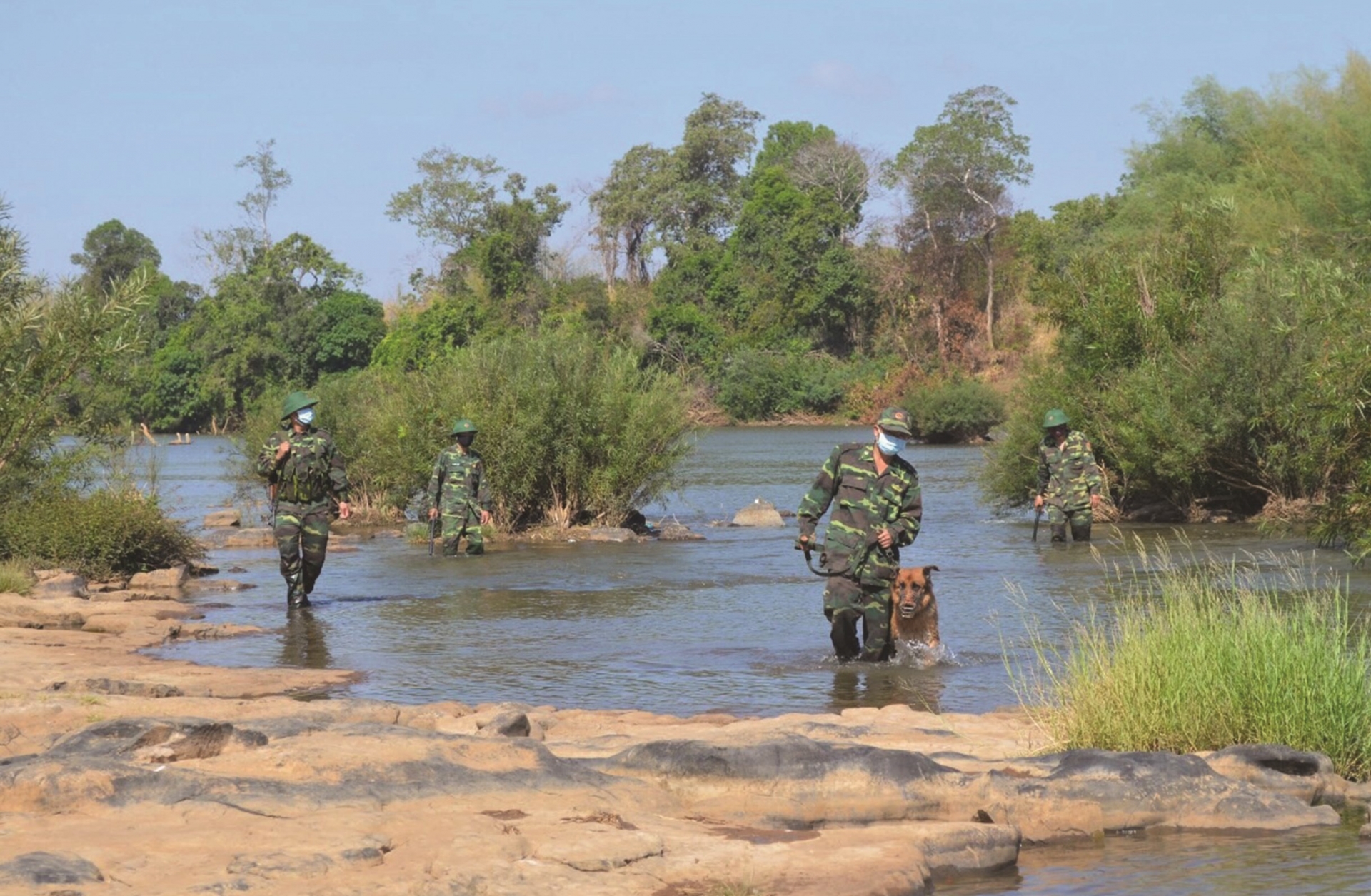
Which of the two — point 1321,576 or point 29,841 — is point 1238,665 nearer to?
point 29,841

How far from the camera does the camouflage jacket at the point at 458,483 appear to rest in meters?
21.3

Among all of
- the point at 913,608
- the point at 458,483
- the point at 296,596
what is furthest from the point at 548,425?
the point at 913,608

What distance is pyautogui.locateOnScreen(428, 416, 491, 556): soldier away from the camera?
69.5ft

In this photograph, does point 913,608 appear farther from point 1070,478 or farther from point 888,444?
point 1070,478

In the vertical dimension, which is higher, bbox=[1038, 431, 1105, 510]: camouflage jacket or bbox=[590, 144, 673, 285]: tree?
bbox=[590, 144, 673, 285]: tree

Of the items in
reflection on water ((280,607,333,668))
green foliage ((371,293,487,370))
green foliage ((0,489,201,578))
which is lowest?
reflection on water ((280,607,333,668))

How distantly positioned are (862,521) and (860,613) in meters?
0.76

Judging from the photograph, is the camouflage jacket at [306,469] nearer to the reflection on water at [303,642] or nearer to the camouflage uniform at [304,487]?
the camouflage uniform at [304,487]

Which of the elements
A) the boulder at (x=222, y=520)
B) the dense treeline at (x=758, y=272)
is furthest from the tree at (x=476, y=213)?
the boulder at (x=222, y=520)

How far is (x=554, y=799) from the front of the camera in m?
7.02

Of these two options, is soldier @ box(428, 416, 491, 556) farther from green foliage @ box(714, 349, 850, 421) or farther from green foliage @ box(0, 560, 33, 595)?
green foliage @ box(714, 349, 850, 421)

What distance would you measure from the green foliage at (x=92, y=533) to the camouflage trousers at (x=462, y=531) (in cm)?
352

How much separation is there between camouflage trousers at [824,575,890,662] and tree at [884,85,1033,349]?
240 ft

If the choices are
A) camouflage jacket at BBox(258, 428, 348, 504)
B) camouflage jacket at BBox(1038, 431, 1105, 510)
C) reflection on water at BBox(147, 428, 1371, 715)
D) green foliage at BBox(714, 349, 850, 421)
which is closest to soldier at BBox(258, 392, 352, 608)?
camouflage jacket at BBox(258, 428, 348, 504)
